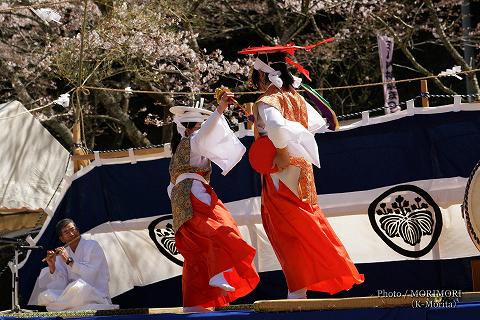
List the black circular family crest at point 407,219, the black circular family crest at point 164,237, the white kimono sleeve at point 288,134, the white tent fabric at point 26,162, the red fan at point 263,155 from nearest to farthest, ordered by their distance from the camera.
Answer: the white kimono sleeve at point 288,134 < the red fan at point 263,155 < the black circular family crest at point 407,219 < the black circular family crest at point 164,237 < the white tent fabric at point 26,162

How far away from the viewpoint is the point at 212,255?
4.91m

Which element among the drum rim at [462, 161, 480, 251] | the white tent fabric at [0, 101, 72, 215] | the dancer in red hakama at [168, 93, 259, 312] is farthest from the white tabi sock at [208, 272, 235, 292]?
the white tent fabric at [0, 101, 72, 215]

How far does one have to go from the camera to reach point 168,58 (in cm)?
911

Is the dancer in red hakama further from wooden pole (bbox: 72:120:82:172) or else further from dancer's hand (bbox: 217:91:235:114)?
wooden pole (bbox: 72:120:82:172)

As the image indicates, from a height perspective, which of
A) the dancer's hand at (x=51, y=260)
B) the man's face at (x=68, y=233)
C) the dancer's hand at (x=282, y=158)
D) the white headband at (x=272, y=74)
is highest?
the white headband at (x=272, y=74)

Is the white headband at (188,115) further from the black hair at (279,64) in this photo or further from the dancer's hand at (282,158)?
the dancer's hand at (282,158)

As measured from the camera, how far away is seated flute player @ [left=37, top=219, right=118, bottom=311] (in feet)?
19.7

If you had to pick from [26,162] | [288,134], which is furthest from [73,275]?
[288,134]

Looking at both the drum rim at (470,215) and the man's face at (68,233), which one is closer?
the drum rim at (470,215)

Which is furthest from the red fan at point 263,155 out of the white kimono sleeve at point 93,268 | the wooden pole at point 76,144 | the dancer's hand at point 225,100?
the wooden pole at point 76,144

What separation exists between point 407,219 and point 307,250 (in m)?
1.52

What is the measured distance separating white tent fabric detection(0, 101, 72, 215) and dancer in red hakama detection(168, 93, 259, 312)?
2658 millimetres

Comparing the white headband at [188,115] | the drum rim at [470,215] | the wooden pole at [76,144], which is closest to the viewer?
the drum rim at [470,215]

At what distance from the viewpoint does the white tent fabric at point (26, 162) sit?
7.64m
